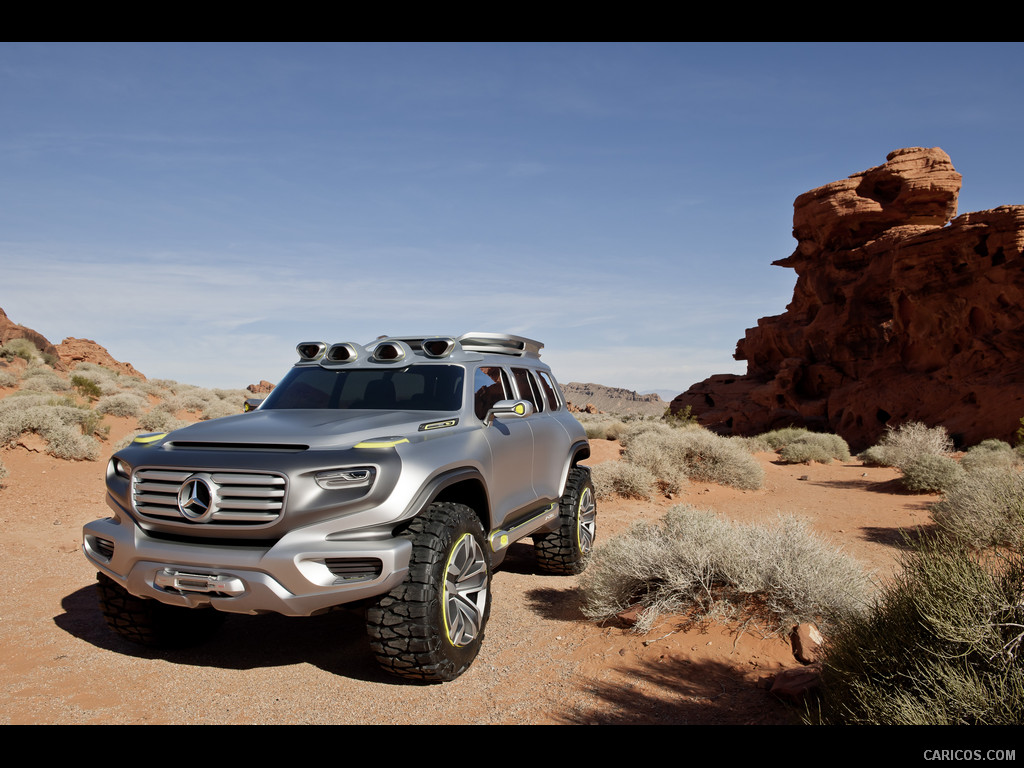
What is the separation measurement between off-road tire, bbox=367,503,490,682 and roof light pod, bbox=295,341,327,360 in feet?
7.79

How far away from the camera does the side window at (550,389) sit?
7228 millimetres

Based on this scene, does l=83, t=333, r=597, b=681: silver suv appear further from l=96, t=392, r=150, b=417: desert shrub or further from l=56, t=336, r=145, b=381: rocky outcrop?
l=56, t=336, r=145, b=381: rocky outcrop

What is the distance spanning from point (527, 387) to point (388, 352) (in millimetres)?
1752

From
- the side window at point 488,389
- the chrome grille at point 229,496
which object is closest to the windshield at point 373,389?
the side window at point 488,389

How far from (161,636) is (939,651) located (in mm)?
4801

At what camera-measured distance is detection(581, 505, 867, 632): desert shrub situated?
4.67m

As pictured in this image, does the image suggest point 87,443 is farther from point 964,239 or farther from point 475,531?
point 964,239

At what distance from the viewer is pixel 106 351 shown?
163 ft

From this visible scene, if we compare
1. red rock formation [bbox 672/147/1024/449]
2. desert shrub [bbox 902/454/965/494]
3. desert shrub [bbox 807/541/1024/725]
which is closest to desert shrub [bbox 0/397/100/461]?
desert shrub [bbox 807/541/1024/725]

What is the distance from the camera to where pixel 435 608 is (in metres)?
3.90

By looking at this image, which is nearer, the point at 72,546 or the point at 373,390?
the point at 373,390

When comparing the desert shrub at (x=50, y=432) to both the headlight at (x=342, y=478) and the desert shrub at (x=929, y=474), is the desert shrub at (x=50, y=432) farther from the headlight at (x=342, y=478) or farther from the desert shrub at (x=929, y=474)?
the desert shrub at (x=929, y=474)
